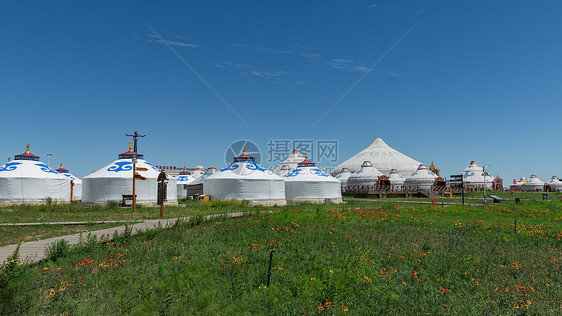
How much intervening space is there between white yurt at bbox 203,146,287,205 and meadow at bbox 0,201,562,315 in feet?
68.9

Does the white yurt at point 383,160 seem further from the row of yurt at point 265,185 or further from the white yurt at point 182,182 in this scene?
the row of yurt at point 265,185

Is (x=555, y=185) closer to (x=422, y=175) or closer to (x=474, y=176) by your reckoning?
(x=474, y=176)

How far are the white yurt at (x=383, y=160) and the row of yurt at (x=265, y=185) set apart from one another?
6513 centimetres

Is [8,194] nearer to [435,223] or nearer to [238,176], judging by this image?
[238,176]

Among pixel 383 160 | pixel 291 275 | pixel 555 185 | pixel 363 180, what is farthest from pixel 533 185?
pixel 291 275

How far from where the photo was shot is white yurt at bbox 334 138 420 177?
103775 millimetres

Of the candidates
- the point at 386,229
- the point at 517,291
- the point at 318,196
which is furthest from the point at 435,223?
the point at 318,196

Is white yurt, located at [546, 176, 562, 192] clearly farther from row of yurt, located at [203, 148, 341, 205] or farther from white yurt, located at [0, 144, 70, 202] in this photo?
white yurt, located at [0, 144, 70, 202]

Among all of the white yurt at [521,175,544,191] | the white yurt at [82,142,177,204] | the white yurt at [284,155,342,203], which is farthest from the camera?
the white yurt at [521,175,544,191]

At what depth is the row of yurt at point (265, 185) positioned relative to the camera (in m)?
32.6

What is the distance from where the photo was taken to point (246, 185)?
32.6 meters

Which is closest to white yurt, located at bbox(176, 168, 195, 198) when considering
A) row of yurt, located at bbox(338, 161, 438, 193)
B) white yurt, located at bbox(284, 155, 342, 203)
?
white yurt, located at bbox(284, 155, 342, 203)

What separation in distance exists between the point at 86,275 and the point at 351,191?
61.5 meters

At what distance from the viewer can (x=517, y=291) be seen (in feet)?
22.9
